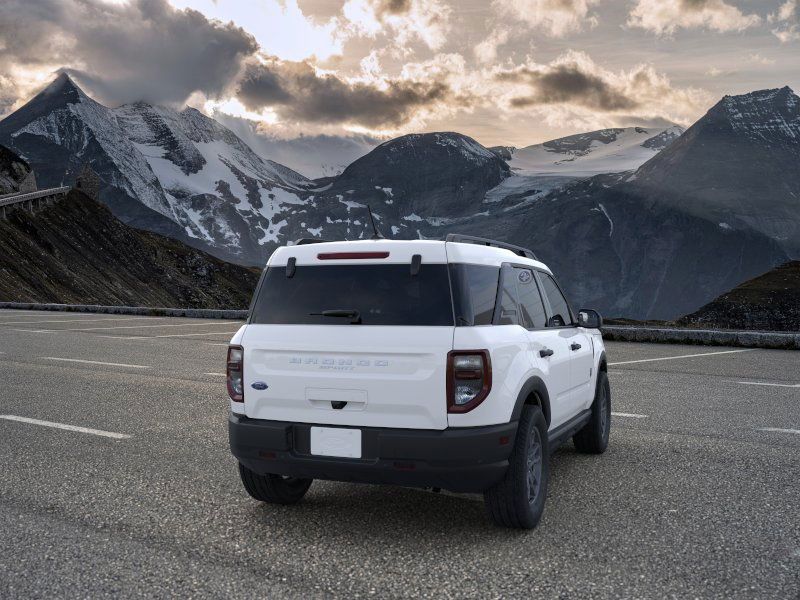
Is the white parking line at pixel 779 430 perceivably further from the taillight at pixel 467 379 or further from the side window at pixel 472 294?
the taillight at pixel 467 379

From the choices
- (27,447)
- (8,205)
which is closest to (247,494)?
(27,447)

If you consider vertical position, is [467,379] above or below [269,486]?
above

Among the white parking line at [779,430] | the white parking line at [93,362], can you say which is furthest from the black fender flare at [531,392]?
the white parking line at [93,362]

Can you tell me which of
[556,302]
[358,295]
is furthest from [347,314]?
[556,302]

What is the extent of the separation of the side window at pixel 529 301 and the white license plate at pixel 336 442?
1.41 metres

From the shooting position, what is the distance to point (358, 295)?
4539 mm

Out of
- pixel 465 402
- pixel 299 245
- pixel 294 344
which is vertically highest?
pixel 299 245

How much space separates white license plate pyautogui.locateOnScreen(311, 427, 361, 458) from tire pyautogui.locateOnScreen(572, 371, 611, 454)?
2.72 metres

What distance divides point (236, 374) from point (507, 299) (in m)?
1.78

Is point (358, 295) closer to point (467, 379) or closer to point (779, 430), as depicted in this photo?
point (467, 379)

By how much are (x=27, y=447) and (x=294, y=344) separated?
3546 mm

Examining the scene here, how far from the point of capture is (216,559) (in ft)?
13.1

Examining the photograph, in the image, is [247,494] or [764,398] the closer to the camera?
[247,494]

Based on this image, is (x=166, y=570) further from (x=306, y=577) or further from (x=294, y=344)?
(x=294, y=344)
